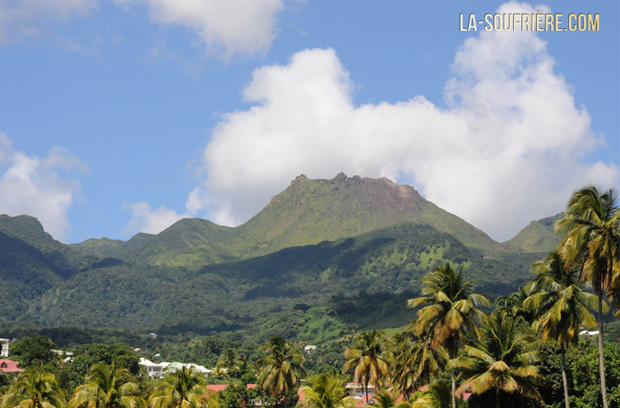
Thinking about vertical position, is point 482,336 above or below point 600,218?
below

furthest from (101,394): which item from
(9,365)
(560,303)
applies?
(9,365)

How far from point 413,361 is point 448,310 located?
1675cm

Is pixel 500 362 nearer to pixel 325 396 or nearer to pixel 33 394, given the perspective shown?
pixel 325 396

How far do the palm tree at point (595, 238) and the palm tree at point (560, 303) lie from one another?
3.31 meters

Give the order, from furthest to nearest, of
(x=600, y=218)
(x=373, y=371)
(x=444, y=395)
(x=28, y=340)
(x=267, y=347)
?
(x=28, y=340) → (x=267, y=347) → (x=373, y=371) → (x=444, y=395) → (x=600, y=218)

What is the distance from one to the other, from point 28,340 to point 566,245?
158721 mm

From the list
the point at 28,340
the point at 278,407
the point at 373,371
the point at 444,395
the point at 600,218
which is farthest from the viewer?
the point at 28,340

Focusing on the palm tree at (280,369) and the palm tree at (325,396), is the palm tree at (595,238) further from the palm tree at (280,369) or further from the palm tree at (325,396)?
the palm tree at (280,369)

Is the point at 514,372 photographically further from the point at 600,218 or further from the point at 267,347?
the point at 267,347

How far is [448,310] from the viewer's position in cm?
4331

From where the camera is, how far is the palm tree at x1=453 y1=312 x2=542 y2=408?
4156 cm

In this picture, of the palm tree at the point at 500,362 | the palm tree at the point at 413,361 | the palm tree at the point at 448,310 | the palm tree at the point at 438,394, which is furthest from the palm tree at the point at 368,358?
the palm tree at the point at 500,362

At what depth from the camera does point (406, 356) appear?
6631 centimetres

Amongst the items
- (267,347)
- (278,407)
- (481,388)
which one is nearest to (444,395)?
(481,388)
